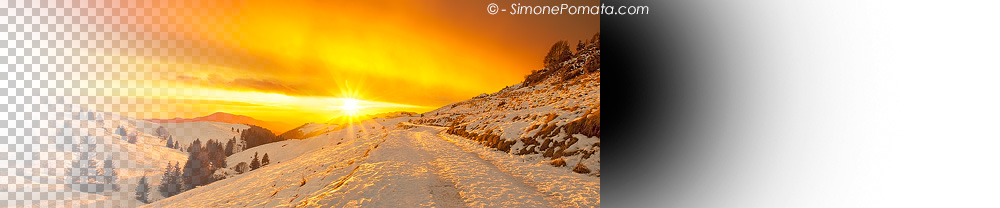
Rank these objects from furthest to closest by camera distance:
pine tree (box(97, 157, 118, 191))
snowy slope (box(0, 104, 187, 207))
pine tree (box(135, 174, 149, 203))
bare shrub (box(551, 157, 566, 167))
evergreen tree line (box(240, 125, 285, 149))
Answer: evergreen tree line (box(240, 125, 285, 149)) → pine tree (box(135, 174, 149, 203)) → bare shrub (box(551, 157, 566, 167)) → pine tree (box(97, 157, 118, 191)) → snowy slope (box(0, 104, 187, 207))

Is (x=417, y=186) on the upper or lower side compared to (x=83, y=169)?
upper

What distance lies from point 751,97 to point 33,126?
29.1 metres

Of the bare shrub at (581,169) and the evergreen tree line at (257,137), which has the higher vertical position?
the bare shrub at (581,169)

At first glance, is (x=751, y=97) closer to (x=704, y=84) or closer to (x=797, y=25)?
(x=704, y=84)

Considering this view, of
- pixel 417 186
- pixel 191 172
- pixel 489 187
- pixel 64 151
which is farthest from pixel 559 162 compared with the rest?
pixel 64 151

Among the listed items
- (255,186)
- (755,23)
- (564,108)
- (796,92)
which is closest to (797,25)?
(755,23)

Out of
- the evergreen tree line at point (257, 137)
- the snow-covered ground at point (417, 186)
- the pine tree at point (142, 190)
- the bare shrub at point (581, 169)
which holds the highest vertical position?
the bare shrub at point (581, 169)

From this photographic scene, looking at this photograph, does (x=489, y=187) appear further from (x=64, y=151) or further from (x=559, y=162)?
(x=64, y=151)

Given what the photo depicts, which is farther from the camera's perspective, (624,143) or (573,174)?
(624,143)

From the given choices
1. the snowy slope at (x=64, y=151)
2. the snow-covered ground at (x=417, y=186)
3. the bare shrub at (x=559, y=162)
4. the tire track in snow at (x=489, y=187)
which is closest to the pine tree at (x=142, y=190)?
the snowy slope at (x=64, y=151)

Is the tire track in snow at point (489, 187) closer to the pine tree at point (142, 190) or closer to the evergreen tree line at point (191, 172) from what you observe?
the evergreen tree line at point (191, 172)

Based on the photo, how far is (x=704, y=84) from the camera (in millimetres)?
15797

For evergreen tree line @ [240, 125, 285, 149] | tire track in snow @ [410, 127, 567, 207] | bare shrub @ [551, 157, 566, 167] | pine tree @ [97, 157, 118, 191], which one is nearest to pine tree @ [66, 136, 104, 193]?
pine tree @ [97, 157, 118, 191]

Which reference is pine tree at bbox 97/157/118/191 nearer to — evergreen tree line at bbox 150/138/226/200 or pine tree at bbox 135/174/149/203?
evergreen tree line at bbox 150/138/226/200
